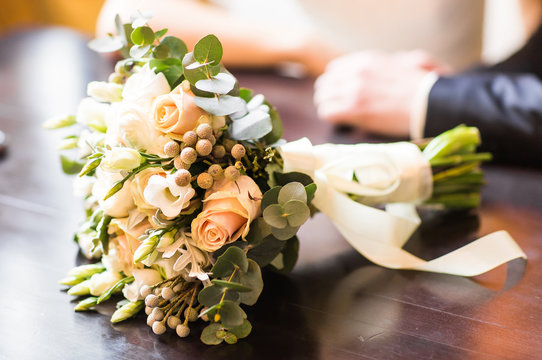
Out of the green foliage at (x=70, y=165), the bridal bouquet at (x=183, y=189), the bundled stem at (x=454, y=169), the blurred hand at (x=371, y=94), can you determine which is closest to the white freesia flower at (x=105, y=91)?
the bridal bouquet at (x=183, y=189)

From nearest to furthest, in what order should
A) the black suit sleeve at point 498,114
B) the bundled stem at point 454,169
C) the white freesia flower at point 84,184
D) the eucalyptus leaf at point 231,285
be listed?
the eucalyptus leaf at point 231,285
the white freesia flower at point 84,184
the bundled stem at point 454,169
the black suit sleeve at point 498,114

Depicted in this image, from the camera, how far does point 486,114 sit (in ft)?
3.00

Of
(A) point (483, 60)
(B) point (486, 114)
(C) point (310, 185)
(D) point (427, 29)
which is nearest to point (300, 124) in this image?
(B) point (486, 114)

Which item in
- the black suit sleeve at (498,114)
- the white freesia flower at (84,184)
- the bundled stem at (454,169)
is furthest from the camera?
the black suit sleeve at (498,114)

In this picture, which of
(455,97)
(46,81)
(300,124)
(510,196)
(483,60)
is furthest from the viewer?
(483,60)

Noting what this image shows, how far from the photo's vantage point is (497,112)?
917mm

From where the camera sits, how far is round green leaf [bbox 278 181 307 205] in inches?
19.9

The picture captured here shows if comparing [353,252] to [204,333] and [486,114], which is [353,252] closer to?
[204,333]

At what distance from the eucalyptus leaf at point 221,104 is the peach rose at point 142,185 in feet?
0.23

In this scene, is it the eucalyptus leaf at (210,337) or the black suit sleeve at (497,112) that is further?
the black suit sleeve at (497,112)

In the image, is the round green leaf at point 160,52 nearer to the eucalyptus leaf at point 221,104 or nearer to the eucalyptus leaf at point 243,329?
the eucalyptus leaf at point 221,104

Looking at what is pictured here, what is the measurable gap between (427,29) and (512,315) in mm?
1087

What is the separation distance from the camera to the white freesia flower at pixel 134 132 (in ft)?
1.65

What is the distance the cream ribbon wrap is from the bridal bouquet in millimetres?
35
